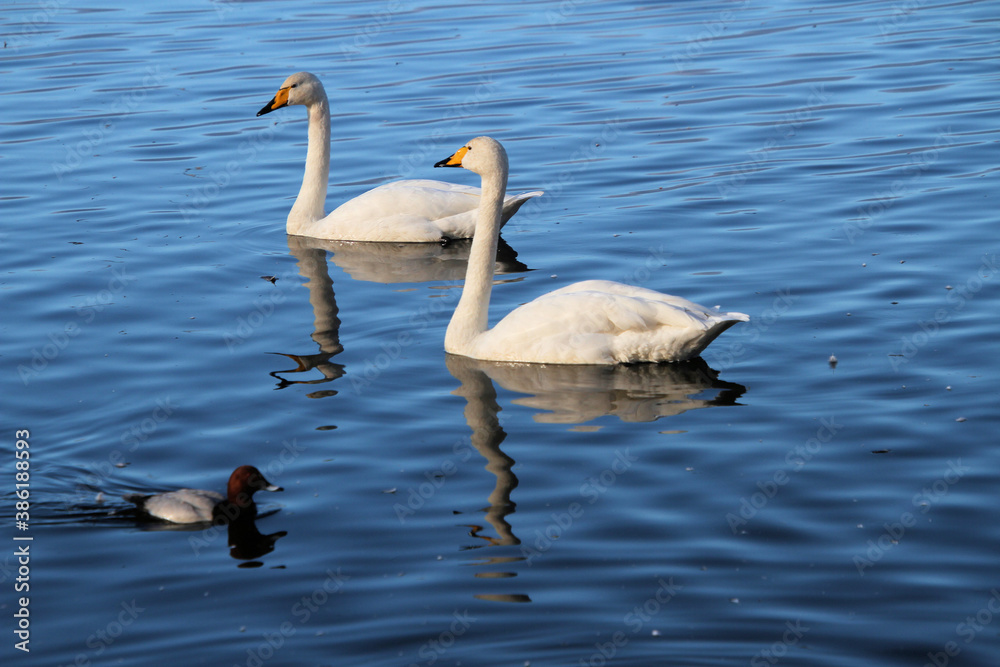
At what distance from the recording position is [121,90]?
66.1ft

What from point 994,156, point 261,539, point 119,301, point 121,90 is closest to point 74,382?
point 119,301

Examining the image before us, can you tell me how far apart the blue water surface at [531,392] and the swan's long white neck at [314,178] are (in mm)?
368

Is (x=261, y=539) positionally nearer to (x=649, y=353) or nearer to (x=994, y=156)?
(x=649, y=353)

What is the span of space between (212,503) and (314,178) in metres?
7.21

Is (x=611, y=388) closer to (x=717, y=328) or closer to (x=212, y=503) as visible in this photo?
(x=717, y=328)
